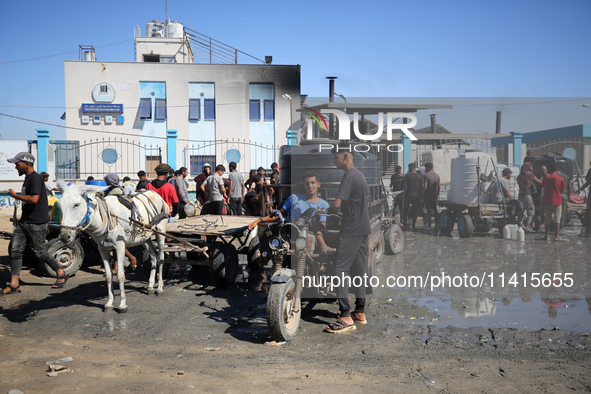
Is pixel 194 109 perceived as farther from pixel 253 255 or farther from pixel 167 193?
pixel 253 255

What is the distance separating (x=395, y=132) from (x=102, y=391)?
21.8 ft

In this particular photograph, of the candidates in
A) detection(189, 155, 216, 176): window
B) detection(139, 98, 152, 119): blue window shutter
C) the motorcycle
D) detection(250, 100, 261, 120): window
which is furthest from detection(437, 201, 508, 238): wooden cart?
detection(139, 98, 152, 119): blue window shutter

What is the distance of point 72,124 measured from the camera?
3023cm

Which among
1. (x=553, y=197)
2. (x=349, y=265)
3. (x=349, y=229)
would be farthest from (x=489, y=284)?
(x=553, y=197)

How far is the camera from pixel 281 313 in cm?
549

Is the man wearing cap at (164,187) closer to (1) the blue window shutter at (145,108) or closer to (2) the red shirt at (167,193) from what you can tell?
(2) the red shirt at (167,193)

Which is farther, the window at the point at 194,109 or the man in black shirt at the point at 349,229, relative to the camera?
the window at the point at 194,109

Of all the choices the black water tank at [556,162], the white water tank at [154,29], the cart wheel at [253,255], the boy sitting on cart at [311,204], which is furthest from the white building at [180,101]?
the boy sitting on cart at [311,204]

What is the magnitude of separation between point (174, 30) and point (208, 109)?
34.0 ft

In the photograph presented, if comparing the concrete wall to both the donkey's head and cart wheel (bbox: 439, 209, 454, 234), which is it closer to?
cart wheel (bbox: 439, 209, 454, 234)

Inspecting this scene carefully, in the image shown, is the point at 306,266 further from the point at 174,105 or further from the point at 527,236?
the point at 174,105

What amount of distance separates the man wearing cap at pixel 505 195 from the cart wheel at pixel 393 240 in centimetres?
336

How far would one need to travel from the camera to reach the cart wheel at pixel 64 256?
8906 mm

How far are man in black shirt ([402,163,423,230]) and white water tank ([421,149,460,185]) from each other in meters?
0.93
